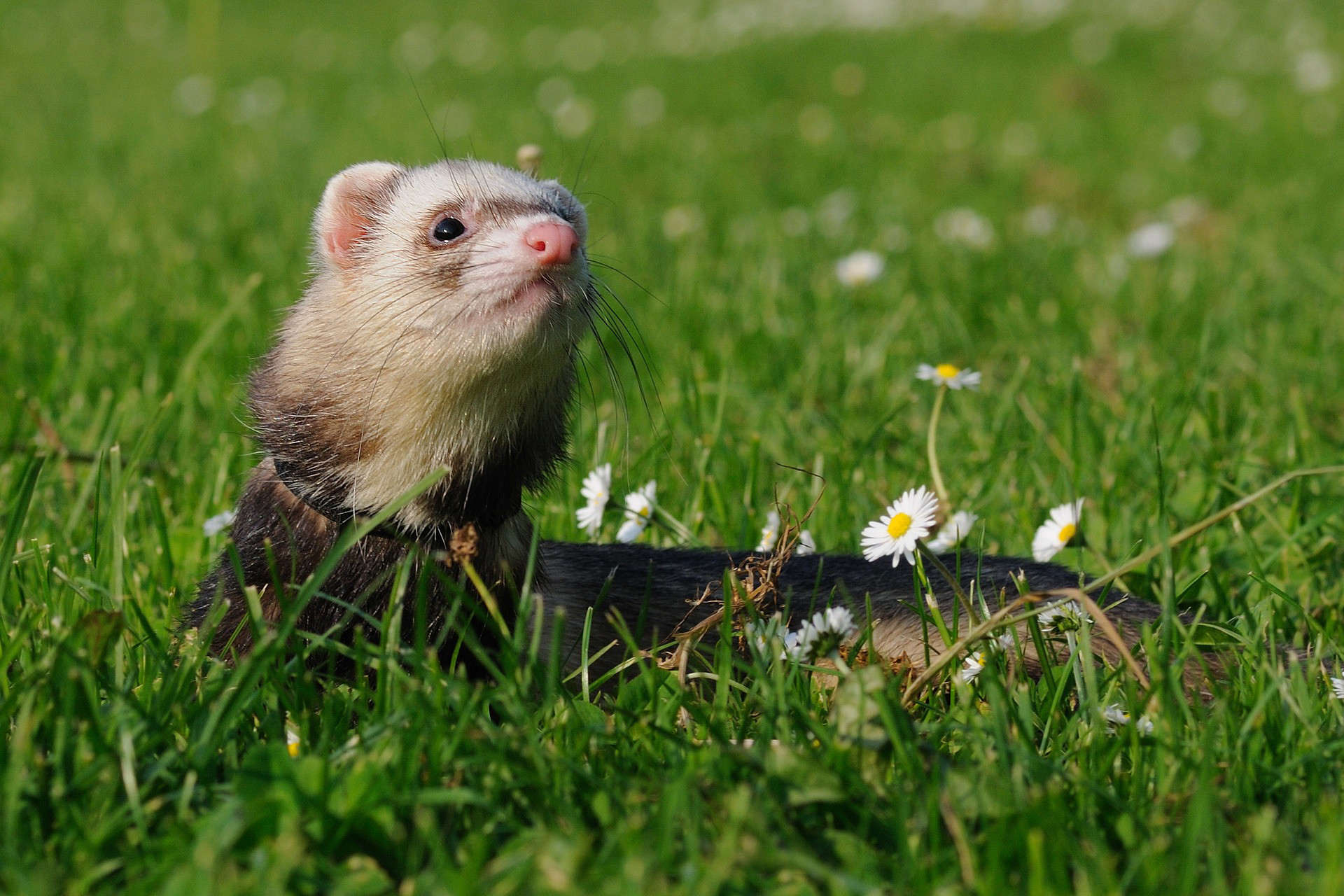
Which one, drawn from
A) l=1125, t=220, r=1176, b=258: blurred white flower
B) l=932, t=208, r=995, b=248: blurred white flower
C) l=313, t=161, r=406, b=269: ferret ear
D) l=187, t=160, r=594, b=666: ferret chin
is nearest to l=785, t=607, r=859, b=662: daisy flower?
l=187, t=160, r=594, b=666: ferret chin

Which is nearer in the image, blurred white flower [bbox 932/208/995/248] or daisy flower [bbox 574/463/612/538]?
daisy flower [bbox 574/463/612/538]

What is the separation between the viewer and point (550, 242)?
8.52ft

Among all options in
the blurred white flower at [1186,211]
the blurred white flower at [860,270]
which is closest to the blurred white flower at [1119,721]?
the blurred white flower at [860,270]

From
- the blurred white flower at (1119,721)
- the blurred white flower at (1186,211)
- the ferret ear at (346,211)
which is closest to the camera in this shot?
the blurred white flower at (1119,721)

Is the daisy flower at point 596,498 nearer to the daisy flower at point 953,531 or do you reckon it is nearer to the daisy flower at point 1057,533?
the daisy flower at point 953,531

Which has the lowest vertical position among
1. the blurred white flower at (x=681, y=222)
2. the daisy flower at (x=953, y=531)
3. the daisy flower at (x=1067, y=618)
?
the daisy flower at (x=1067, y=618)

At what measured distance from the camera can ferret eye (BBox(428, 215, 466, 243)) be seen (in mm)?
2836

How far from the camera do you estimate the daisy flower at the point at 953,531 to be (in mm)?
3314

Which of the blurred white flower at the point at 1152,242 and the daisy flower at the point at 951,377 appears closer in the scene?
the daisy flower at the point at 951,377

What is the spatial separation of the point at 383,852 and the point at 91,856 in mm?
416

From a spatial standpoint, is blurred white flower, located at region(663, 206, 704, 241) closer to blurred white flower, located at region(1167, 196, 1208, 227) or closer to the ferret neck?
blurred white flower, located at region(1167, 196, 1208, 227)

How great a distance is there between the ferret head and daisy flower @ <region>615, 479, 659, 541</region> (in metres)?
0.69

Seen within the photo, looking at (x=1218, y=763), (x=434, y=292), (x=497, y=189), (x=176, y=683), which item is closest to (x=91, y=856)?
(x=176, y=683)

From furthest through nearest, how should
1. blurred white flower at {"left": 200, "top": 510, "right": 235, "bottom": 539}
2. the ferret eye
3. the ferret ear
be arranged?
blurred white flower at {"left": 200, "top": 510, "right": 235, "bottom": 539} < the ferret ear < the ferret eye
